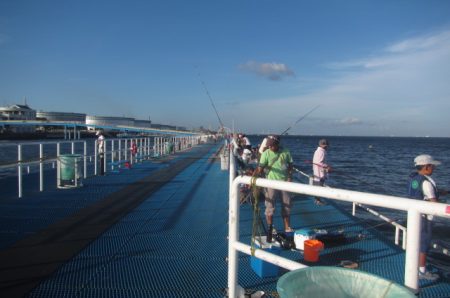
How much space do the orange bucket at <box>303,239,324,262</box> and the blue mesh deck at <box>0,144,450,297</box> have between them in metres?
0.22

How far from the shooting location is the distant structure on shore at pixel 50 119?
316ft

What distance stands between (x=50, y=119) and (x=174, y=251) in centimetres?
13919

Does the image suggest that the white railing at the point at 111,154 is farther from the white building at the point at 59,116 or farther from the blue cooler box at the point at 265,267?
the white building at the point at 59,116

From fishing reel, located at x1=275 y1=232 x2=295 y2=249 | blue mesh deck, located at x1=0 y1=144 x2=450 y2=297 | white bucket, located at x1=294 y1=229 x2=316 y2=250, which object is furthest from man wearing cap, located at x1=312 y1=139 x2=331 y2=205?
white bucket, located at x1=294 y1=229 x2=316 y2=250

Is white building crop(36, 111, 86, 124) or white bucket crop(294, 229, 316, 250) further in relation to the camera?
white building crop(36, 111, 86, 124)

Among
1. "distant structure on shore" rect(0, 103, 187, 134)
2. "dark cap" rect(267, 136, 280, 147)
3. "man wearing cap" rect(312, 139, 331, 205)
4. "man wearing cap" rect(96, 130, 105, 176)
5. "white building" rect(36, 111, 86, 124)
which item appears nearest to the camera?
"dark cap" rect(267, 136, 280, 147)

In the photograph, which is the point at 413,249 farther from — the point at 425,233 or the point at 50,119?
the point at 50,119

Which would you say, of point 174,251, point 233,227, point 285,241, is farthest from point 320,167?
point 233,227

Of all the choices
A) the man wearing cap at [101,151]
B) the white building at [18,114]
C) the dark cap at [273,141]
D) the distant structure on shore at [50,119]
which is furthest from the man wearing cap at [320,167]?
the white building at [18,114]

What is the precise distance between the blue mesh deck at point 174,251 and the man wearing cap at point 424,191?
1.10 feet

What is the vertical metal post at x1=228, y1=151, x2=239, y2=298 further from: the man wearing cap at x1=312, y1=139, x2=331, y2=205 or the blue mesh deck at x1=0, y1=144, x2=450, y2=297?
the man wearing cap at x1=312, y1=139, x2=331, y2=205

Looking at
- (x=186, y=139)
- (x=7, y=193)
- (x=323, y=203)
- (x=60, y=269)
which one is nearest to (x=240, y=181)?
(x=60, y=269)

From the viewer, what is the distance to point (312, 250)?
449 cm

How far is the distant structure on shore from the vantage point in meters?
96.2
